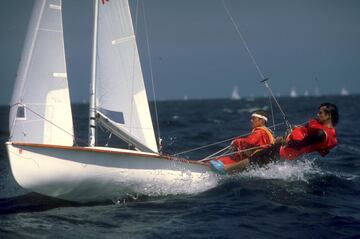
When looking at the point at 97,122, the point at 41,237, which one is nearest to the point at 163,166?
the point at 97,122

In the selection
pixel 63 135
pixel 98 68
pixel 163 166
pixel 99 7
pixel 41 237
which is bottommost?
pixel 41 237

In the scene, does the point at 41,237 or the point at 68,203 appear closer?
the point at 41,237

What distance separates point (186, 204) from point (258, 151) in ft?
6.90

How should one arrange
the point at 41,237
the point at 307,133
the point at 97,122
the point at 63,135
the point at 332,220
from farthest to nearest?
Answer: the point at 307,133
the point at 97,122
the point at 63,135
the point at 332,220
the point at 41,237

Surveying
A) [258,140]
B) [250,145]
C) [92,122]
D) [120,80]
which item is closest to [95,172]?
[92,122]

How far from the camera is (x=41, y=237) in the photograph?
20.8ft

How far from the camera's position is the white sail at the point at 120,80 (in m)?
8.41

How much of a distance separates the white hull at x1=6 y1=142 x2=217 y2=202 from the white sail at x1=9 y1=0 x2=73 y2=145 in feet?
1.54

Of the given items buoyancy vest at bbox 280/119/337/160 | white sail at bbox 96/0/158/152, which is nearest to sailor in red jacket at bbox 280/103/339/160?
buoyancy vest at bbox 280/119/337/160

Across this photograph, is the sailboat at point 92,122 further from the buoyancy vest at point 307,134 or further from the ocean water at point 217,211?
the buoyancy vest at point 307,134

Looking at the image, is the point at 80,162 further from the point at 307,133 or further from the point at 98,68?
the point at 307,133

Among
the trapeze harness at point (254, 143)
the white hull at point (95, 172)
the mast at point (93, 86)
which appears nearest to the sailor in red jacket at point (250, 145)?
the trapeze harness at point (254, 143)

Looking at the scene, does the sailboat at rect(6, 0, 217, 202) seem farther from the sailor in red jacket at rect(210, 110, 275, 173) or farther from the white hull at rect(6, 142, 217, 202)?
the sailor in red jacket at rect(210, 110, 275, 173)

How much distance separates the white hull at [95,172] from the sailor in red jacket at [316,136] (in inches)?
74.6
